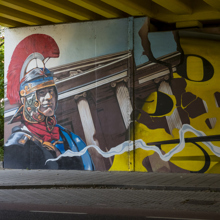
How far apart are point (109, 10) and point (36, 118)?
453 centimetres

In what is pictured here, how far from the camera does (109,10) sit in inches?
503

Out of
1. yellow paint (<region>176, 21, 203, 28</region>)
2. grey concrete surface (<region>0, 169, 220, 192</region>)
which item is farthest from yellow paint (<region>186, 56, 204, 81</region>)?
grey concrete surface (<region>0, 169, 220, 192</region>)

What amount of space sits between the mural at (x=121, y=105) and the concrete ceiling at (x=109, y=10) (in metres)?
0.60

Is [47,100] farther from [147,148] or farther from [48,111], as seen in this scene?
[147,148]

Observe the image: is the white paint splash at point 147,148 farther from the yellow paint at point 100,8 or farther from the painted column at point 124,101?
the yellow paint at point 100,8

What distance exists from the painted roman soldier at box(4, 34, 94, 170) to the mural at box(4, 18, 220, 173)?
0.03 m

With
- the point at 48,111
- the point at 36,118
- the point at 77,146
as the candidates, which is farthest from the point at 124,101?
the point at 36,118

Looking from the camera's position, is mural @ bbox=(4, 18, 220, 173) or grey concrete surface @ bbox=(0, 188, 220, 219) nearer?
grey concrete surface @ bbox=(0, 188, 220, 219)

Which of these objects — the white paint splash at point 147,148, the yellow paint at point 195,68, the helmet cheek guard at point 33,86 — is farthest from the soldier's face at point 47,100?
the yellow paint at point 195,68

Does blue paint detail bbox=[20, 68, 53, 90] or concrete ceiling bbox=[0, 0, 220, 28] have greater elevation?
concrete ceiling bbox=[0, 0, 220, 28]

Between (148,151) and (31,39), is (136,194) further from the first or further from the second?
(31,39)

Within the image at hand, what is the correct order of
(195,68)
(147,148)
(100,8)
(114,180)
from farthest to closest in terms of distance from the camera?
(147,148) → (195,68) → (100,8) → (114,180)

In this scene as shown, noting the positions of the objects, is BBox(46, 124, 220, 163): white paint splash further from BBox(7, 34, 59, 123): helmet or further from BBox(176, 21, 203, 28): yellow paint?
BBox(176, 21, 203, 28): yellow paint

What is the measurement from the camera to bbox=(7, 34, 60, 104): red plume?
563 inches
